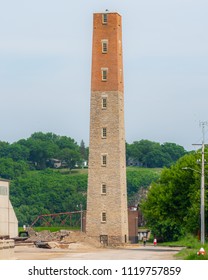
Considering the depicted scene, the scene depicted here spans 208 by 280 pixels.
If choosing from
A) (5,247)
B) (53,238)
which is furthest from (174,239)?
(5,247)

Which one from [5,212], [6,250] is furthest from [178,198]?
[6,250]

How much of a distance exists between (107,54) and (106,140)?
8.66m

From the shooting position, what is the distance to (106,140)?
114m

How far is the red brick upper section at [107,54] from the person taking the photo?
114750 mm

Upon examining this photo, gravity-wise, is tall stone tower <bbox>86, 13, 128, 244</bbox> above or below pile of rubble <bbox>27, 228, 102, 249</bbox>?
above

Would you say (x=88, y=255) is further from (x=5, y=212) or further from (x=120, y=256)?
(x=5, y=212)

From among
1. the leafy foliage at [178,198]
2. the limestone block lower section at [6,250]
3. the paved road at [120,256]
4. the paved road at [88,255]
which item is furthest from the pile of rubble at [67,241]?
the limestone block lower section at [6,250]

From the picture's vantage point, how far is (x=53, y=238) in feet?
388

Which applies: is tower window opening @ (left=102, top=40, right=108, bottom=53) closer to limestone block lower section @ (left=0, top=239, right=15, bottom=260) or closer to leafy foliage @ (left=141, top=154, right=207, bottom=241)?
leafy foliage @ (left=141, top=154, right=207, bottom=241)

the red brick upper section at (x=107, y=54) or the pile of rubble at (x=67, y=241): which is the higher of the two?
the red brick upper section at (x=107, y=54)

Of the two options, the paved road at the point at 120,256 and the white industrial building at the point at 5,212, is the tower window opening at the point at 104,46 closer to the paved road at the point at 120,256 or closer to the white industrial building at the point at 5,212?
the white industrial building at the point at 5,212

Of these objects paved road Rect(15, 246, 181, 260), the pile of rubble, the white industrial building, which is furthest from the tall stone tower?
paved road Rect(15, 246, 181, 260)

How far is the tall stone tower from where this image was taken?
372 ft
